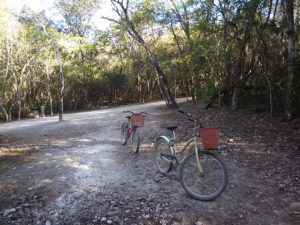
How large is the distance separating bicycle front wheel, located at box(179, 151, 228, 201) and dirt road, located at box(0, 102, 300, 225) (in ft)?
0.44

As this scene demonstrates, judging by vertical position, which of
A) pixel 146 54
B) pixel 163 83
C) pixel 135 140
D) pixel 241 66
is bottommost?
pixel 135 140

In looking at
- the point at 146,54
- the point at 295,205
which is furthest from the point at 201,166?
the point at 146,54

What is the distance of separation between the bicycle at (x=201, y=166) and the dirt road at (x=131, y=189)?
0.17 m

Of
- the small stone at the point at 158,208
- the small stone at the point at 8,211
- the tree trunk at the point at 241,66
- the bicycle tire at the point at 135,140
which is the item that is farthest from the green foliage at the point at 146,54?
the small stone at the point at 8,211

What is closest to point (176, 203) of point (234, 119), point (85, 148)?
point (85, 148)

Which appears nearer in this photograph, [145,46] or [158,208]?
[158,208]

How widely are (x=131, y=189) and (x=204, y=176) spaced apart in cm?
110

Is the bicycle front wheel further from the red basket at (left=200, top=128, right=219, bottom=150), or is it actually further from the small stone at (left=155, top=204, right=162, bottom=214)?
the small stone at (left=155, top=204, right=162, bottom=214)

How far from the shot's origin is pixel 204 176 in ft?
15.3

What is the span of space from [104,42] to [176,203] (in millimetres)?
20659

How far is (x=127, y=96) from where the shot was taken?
25391 mm

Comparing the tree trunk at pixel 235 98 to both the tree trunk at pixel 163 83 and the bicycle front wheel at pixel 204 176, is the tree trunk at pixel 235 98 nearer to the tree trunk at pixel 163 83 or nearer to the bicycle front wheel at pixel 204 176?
the tree trunk at pixel 163 83

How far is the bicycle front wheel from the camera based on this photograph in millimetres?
4211

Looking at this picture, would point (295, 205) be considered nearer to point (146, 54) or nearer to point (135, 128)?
point (135, 128)
